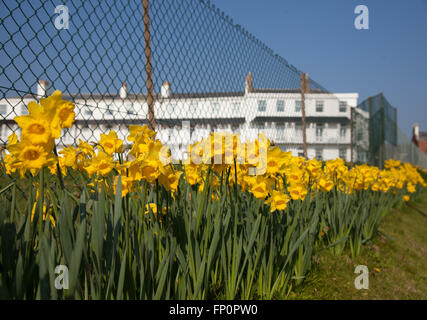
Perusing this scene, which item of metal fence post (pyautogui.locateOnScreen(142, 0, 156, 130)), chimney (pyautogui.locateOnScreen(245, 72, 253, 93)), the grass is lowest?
the grass

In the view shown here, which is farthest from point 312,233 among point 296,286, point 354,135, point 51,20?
point 354,135

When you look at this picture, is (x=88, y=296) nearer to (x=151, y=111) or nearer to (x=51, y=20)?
(x=51, y=20)

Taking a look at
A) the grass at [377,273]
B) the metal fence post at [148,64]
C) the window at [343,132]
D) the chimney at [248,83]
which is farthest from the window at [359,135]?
the window at [343,132]

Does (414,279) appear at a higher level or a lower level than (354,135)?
lower

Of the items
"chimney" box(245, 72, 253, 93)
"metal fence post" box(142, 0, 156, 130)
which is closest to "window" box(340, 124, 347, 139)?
"chimney" box(245, 72, 253, 93)

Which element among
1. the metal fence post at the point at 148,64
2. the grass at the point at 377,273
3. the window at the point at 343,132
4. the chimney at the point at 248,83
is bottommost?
the grass at the point at 377,273

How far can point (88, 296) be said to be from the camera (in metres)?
1.05

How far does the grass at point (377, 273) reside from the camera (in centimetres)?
190

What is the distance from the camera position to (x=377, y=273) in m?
2.40

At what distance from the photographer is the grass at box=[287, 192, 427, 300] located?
1.90 meters

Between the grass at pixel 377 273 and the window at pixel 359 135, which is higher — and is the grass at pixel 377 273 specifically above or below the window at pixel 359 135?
below

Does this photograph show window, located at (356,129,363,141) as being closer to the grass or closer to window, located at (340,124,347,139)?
the grass

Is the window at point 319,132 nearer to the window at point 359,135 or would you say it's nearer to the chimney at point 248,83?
the window at point 359,135
